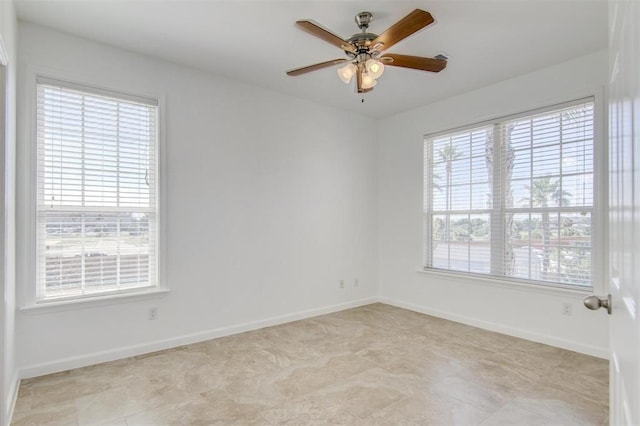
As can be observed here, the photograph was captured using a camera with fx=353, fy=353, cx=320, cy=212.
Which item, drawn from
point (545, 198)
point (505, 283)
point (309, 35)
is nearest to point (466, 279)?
point (505, 283)

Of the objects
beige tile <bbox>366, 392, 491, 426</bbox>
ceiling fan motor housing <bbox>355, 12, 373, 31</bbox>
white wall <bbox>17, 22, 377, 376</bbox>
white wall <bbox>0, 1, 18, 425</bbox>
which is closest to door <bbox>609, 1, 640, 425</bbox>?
beige tile <bbox>366, 392, 491, 426</bbox>

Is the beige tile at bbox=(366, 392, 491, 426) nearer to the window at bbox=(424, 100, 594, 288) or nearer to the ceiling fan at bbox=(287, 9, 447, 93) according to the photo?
the window at bbox=(424, 100, 594, 288)

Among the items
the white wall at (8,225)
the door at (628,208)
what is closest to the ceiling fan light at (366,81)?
the door at (628,208)

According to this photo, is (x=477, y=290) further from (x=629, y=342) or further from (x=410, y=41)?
(x=629, y=342)

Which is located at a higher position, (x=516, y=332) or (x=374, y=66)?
(x=374, y=66)

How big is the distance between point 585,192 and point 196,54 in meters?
3.86

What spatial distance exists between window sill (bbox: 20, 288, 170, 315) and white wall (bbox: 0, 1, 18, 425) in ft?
0.57

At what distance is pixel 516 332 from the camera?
12.3 ft

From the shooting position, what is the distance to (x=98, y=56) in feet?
10.1

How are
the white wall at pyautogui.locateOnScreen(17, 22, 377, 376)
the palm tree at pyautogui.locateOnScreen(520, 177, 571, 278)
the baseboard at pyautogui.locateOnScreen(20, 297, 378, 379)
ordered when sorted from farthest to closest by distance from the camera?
the palm tree at pyautogui.locateOnScreen(520, 177, 571, 278)
the white wall at pyautogui.locateOnScreen(17, 22, 377, 376)
the baseboard at pyautogui.locateOnScreen(20, 297, 378, 379)

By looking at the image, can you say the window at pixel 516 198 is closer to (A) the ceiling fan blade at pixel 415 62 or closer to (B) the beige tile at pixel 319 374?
(A) the ceiling fan blade at pixel 415 62

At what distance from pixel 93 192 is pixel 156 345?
1.51 meters

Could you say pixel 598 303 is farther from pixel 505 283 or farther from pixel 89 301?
pixel 89 301

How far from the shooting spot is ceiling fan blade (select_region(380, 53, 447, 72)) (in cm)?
256
